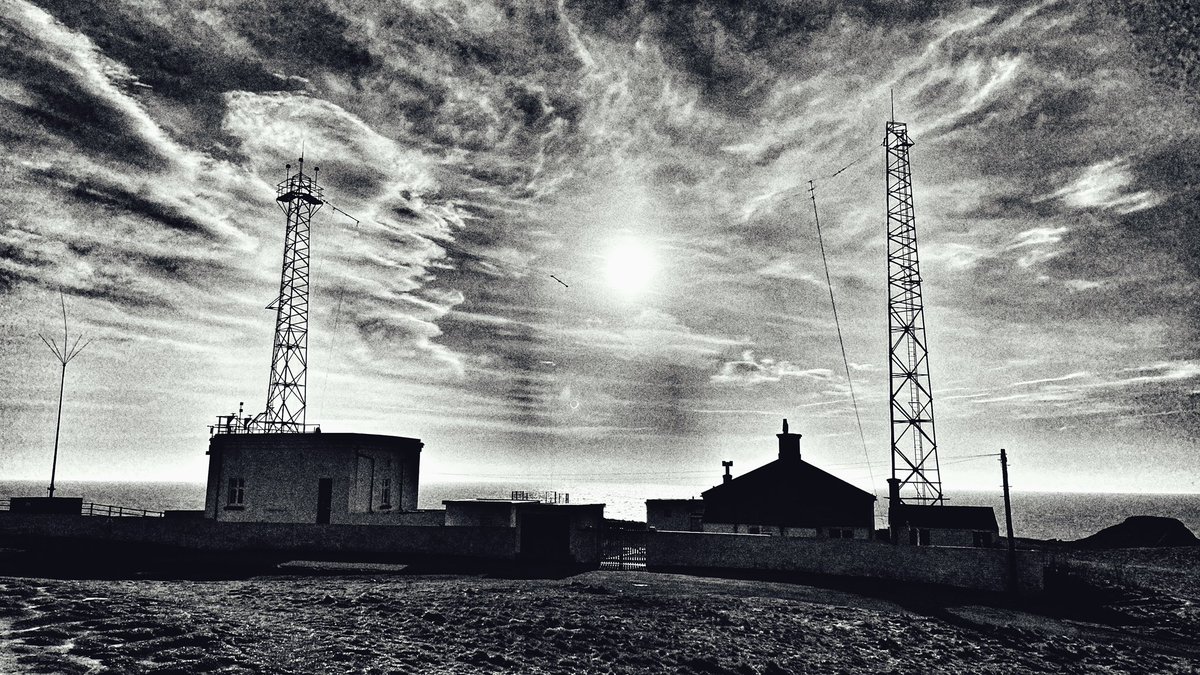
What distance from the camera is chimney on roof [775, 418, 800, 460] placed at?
45.0 meters

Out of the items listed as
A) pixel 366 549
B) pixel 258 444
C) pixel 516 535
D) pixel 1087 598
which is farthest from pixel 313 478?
pixel 1087 598

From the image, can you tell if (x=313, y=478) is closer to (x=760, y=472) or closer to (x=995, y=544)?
(x=760, y=472)

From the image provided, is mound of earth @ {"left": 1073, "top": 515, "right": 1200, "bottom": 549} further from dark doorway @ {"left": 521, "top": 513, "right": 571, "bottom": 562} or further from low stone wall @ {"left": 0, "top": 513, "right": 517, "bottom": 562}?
low stone wall @ {"left": 0, "top": 513, "right": 517, "bottom": 562}

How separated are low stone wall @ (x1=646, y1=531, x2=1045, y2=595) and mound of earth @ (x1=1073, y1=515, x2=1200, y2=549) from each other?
159 feet

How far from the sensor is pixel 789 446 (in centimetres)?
4538

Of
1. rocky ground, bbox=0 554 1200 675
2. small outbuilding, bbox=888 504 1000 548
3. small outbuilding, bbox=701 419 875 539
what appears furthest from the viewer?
small outbuilding, bbox=888 504 1000 548

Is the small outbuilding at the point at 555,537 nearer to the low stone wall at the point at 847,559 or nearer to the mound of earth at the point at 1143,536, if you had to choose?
the low stone wall at the point at 847,559

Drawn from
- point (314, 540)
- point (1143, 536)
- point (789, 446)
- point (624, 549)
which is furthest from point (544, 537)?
point (1143, 536)

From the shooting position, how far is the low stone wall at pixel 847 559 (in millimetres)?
28531

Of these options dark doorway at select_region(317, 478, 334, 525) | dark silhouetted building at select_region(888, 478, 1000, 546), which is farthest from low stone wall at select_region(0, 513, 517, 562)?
dark silhouetted building at select_region(888, 478, 1000, 546)

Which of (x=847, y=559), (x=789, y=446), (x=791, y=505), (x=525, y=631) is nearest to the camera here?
(x=525, y=631)

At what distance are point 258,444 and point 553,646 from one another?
79.9ft

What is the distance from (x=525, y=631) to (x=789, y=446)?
28.9 meters

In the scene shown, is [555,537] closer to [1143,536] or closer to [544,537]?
[544,537]
